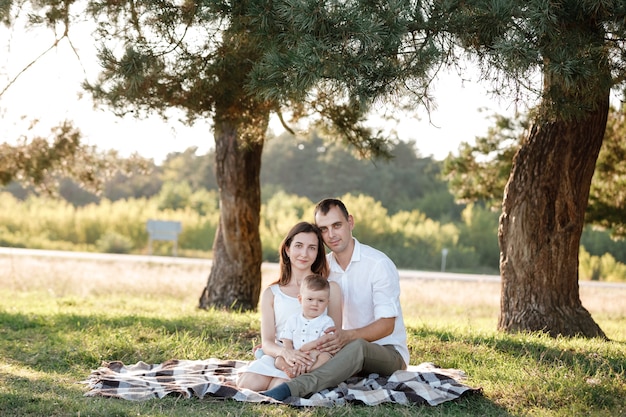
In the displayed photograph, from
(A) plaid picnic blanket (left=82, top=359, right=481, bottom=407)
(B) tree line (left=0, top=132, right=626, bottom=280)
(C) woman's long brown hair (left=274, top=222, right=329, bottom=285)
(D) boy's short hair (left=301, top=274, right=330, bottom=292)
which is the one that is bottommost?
(A) plaid picnic blanket (left=82, top=359, right=481, bottom=407)

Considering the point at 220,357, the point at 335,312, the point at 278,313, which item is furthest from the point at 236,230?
the point at 335,312

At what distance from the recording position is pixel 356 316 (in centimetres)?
512

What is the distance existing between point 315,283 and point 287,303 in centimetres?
38

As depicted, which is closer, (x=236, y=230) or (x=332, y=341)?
(x=332, y=341)

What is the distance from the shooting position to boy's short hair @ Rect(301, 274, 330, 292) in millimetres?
4742

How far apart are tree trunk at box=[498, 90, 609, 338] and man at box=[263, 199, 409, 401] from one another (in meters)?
2.64

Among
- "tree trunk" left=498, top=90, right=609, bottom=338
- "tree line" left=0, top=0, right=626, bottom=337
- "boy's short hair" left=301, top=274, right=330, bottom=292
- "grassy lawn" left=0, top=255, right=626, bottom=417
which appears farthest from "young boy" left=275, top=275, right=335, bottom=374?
"tree trunk" left=498, top=90, right=609, bottom=338

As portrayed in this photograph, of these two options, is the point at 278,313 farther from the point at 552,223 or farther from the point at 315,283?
the point at 552,223

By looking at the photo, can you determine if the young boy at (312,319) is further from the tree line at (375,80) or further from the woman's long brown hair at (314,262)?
the tree line at (375,80)

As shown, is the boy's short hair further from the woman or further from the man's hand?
the man's hand

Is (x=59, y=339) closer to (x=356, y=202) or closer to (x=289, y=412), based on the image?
(x=289, y=412)

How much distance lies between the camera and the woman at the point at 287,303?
4.84m

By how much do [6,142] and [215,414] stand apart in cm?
679

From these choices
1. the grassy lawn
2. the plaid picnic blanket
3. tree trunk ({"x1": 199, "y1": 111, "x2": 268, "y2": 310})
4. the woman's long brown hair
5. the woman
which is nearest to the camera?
the grassy lawn
